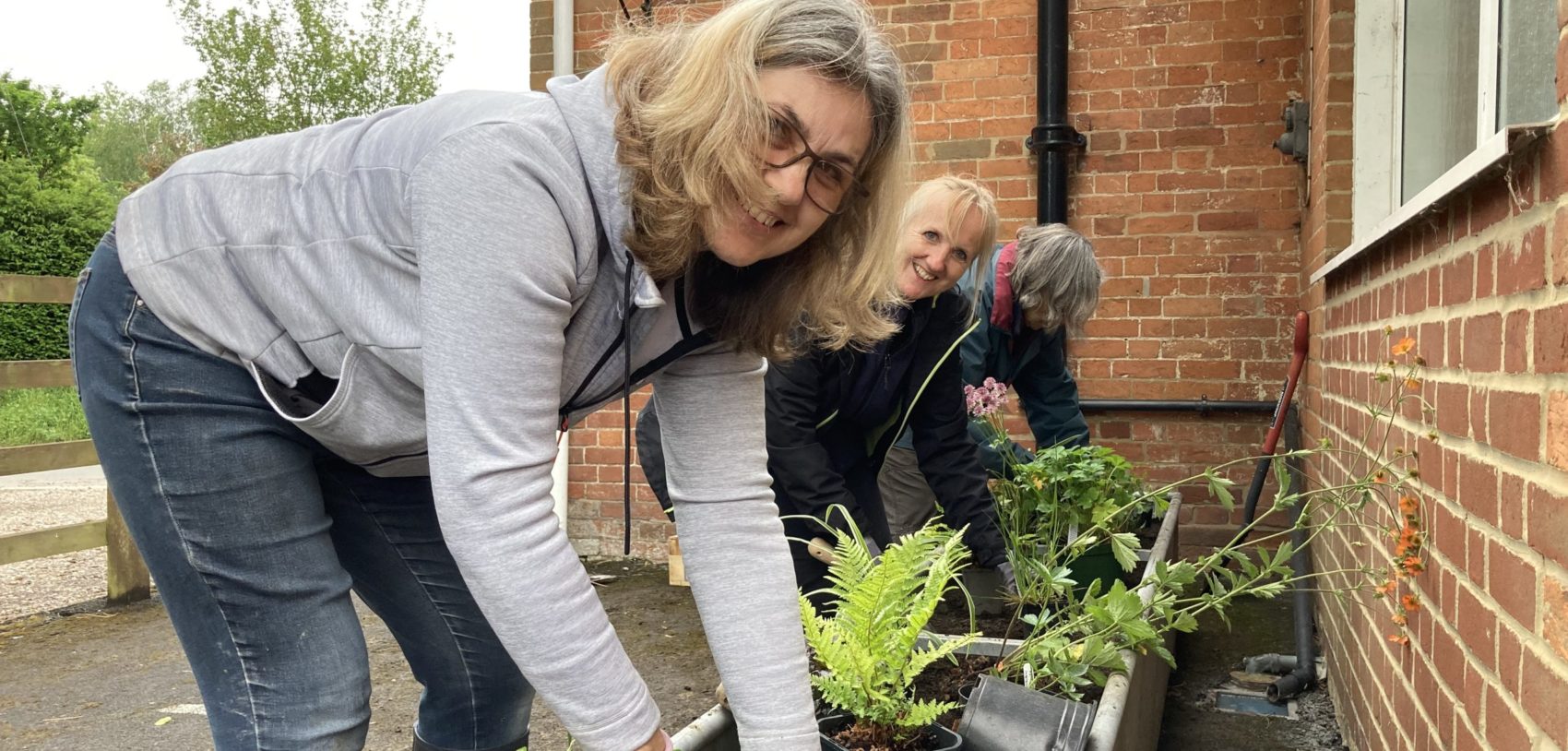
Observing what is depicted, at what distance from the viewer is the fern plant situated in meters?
2.08

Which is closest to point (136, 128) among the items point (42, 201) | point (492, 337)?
point (42, 201)

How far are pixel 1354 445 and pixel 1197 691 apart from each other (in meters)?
1.21

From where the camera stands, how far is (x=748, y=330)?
154cm

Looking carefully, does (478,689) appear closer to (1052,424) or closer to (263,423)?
(263,423)

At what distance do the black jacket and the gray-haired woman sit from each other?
0.40m

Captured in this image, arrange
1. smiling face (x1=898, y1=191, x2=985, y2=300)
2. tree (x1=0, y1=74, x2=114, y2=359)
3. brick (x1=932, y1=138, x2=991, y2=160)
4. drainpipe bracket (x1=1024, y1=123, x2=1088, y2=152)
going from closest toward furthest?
1. smiling face (x1=898, y1=191, x2=985, y2=300)
2. drainpipe bracket (x1=1024, y1=123, x2=1088, y2=152)
3. brick (x1=932, y1=138, x2=991, y2=160)
4. tree (x1=0, y1=74, x2=114, y2=359)

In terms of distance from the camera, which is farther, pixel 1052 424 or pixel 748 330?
pixel 1052 424

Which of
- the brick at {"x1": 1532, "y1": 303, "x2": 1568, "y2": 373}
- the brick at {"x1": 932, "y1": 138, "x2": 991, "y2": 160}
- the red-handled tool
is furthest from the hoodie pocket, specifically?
the brick at {"x1": 932, "y1": 138, "x2": 991, "y2": 160}

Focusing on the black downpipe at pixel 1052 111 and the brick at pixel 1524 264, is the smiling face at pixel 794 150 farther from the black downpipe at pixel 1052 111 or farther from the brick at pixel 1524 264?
the black downpipe at pixel 1052 111

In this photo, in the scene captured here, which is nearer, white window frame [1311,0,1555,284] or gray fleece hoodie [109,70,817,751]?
gray fleece hoodie [109,70,817,751]

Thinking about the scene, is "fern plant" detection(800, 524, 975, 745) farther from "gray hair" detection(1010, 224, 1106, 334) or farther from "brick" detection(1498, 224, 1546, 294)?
"gray hair" detection(1010, 224, 1106, 334)

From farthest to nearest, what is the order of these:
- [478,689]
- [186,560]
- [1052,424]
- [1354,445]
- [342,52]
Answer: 1. [342,52]
2. [1052,424]
3. [1354,445]
4. [478,689]
5. [186,560]

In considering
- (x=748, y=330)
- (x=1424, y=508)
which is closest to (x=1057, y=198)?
(x=1424, y=508)

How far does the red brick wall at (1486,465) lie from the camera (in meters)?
1.32
